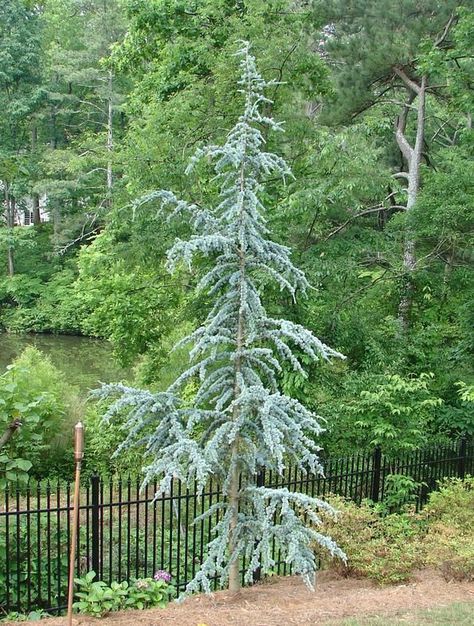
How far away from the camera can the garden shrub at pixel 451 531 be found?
689 cm

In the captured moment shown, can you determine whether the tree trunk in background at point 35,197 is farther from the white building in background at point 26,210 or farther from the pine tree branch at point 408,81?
the pine tree branch at point 408,81

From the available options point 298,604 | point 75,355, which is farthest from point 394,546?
point 75,355

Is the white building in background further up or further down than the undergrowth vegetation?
further up

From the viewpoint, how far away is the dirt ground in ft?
18.4

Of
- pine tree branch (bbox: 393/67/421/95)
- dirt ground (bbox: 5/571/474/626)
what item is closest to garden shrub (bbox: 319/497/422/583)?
dirt ground (bbox: 5/571/474/626)

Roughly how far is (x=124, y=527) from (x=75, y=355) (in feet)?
64.8

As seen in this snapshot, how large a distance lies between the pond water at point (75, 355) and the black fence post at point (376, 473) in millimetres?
13683

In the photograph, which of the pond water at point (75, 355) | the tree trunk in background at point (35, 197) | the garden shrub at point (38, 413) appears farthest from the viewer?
the tree trunk in background at point (35, 197)

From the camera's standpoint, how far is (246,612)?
5.82 metres

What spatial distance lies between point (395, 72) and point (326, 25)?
5.61 feet

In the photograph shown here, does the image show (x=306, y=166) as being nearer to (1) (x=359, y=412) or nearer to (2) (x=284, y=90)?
(2) (x=284, y=90)

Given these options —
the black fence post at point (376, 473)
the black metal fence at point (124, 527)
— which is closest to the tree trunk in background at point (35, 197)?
the black metal fence at point (124, 527)

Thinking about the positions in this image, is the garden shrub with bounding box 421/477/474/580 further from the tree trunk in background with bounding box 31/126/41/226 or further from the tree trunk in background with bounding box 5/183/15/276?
the tree trunk in background with bounding box 31/126/41/226

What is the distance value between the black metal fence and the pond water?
38.4 feet
